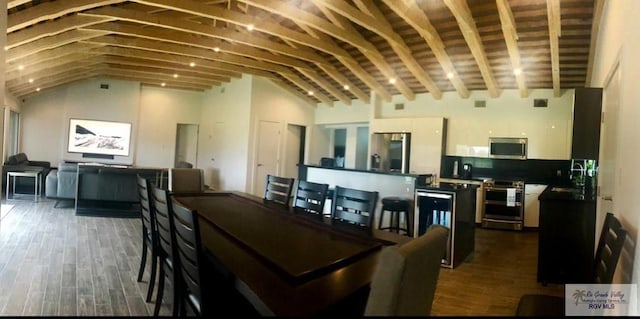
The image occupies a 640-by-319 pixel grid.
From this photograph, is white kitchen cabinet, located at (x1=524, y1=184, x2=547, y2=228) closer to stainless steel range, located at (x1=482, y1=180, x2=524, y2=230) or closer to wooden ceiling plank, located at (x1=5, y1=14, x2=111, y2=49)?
stainless steel range, located at (x1=482, y1=180, x2=524, y2=230)

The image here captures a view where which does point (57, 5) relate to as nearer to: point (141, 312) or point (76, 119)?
point (141, 312)

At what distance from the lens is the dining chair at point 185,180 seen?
412 cm

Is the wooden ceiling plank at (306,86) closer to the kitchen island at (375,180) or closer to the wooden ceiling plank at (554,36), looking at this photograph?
the kitchen island at (375,180)

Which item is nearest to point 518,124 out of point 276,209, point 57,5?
point 276,209

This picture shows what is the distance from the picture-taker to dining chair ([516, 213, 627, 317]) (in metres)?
1.78

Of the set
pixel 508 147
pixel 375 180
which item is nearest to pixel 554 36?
pixel 508 147

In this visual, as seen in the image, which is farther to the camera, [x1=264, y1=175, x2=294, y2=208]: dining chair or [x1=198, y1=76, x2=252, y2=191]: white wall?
[x1=198, y1=76, x2=252, y2=191]: white wall

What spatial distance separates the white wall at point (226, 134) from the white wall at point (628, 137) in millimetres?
7347

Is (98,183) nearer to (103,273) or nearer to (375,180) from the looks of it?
(103,273)

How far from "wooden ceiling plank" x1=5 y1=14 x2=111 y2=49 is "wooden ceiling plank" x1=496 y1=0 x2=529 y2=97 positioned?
5167 mm

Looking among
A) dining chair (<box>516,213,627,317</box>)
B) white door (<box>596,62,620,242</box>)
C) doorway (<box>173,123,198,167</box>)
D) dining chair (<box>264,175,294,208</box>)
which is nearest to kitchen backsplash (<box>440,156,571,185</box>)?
white door (<box>596,62,620,242</box>)

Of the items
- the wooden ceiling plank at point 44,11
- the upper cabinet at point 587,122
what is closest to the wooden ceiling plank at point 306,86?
the wooden ceiling plank at point 44,11

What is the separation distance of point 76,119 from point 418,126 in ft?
28.7

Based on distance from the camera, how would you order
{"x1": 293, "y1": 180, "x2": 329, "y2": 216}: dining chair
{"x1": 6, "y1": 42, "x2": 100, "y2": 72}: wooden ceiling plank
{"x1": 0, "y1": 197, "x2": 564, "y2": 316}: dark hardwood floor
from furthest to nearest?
{"x1": 6, "y1": 42, "x2": 100, "y2": 72}: wooden ceiling plank < {"x1": 293, "y1": 180, "x2": 329, "y2": 216}: dining chair < {"x1": 0, "y1": 197, "x2": 564, "y2": 316}: dark hardwood floor
